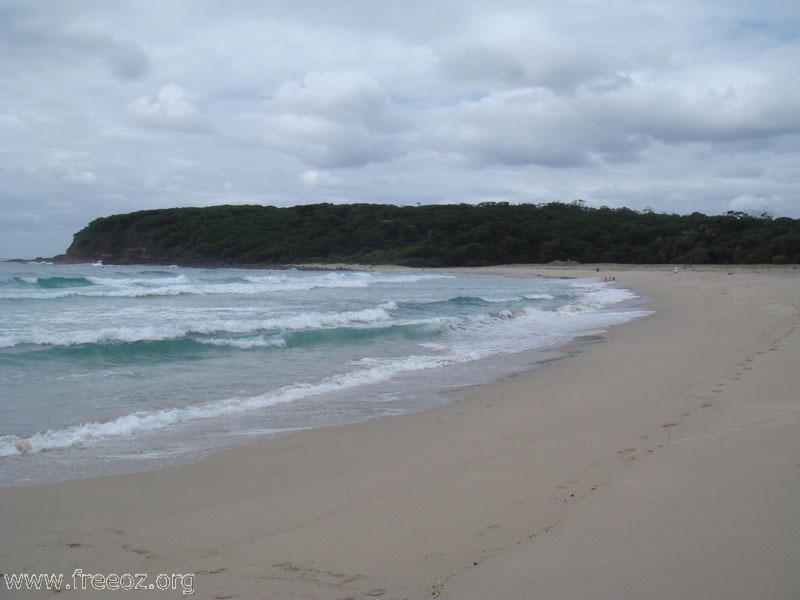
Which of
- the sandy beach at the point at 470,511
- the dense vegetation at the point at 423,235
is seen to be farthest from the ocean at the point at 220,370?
the dense vegetation at the point at 423,235

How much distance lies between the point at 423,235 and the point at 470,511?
3075 inches

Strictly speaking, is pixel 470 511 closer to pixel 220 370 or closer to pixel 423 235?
pixel 220 370

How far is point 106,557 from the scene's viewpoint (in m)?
3.13

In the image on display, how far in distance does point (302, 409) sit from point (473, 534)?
4092 millimetres

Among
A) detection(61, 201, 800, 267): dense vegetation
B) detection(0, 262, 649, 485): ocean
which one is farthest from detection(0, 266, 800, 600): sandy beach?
detection(61, 201, 800, 267): dense vegetation

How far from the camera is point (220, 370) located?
9.59 metres

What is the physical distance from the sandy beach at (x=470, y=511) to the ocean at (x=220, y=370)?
811mm

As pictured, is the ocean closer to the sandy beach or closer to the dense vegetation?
the sandy beach

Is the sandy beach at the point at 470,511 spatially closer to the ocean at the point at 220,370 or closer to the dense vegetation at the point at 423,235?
the ocean at the point at 220,370

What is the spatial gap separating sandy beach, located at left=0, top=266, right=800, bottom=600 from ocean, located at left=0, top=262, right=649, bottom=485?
81 centimetres

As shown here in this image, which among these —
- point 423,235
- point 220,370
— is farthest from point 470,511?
point 423,235

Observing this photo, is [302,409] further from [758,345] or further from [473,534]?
[758,345]

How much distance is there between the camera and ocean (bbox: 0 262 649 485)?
561cm

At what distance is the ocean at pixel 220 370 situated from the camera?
5609 millimetres
